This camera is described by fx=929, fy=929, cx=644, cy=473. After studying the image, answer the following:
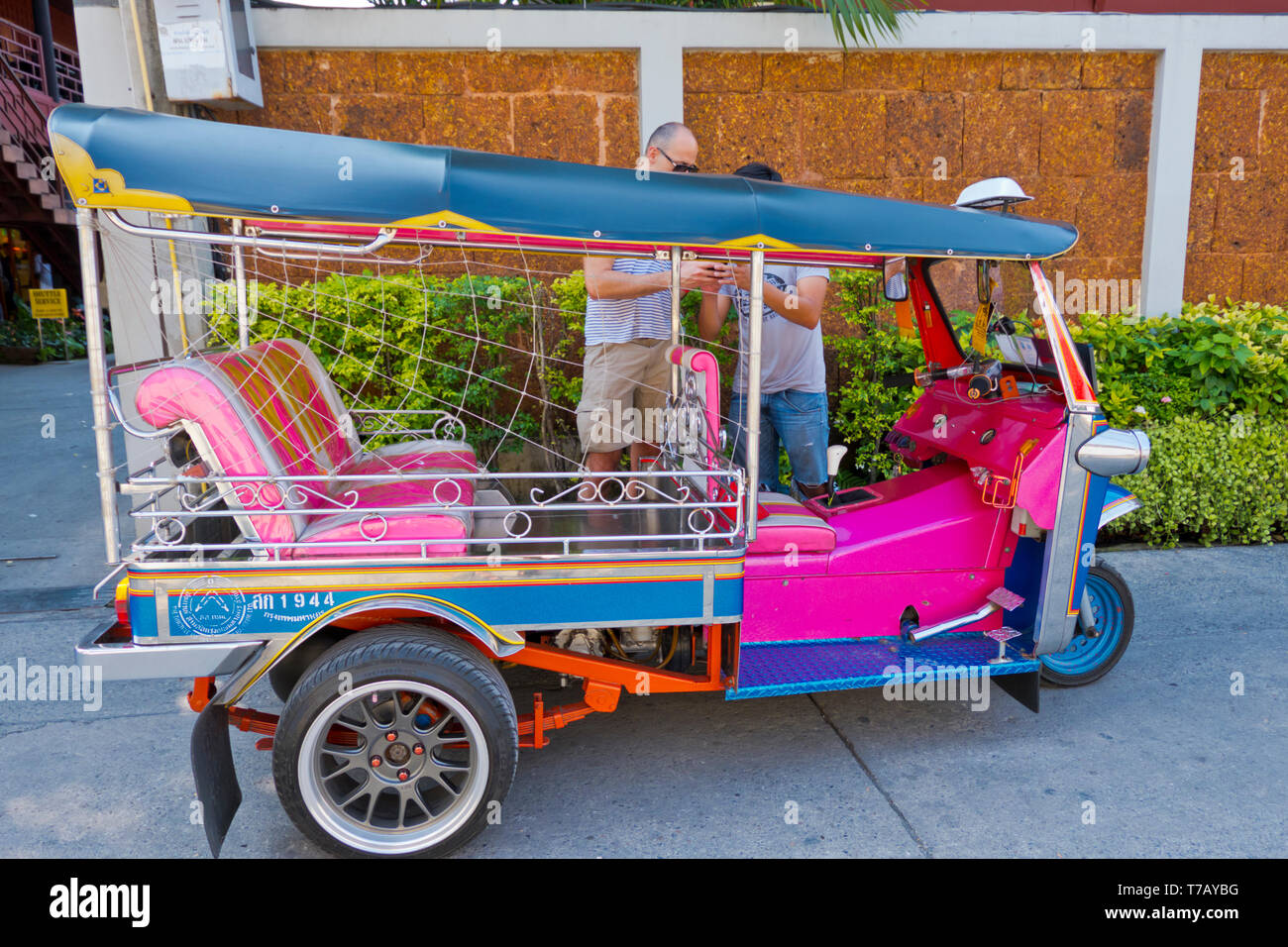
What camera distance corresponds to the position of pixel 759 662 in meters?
3.60

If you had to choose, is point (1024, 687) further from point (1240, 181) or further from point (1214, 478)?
point (1240, 181)

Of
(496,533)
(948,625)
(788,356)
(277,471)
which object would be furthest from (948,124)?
(277,471)

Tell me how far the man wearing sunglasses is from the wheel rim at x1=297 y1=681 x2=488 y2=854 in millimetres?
1664

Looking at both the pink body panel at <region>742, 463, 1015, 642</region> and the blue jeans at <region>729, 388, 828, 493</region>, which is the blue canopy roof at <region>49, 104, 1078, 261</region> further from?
the blue jeans at <region>729, 388, 828, 493</region>

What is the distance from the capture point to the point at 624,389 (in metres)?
4.81

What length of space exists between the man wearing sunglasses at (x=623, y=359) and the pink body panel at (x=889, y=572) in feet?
3.11

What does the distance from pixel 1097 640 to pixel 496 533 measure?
276 centimetres

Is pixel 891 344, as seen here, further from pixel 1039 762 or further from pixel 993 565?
pixel 1039 762

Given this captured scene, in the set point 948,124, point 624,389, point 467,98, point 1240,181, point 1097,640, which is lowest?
point 1097,640

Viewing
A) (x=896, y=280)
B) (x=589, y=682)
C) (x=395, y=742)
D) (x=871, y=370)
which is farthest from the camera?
Result: (x=871, y=370)

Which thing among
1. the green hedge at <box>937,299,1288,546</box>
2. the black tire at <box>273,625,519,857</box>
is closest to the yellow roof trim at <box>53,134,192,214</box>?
the black tire at <box>273,625,519,857</box>

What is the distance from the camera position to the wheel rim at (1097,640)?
4137 mm
